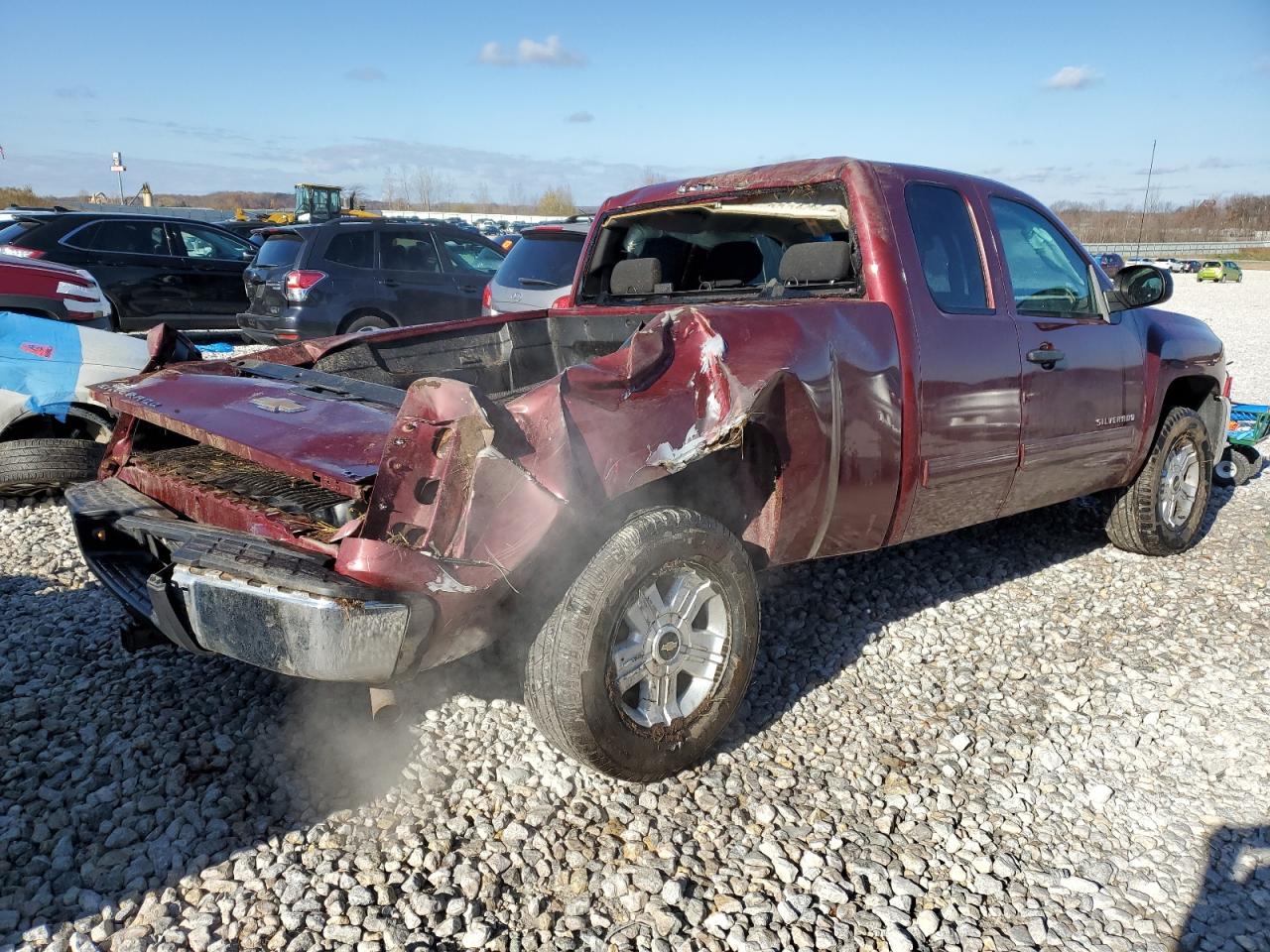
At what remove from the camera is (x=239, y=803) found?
256 centimetres

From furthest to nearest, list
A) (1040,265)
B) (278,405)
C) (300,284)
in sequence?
(300,284)
(1040,265)
(278,405)

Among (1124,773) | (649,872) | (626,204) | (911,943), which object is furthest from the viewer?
(626,204)

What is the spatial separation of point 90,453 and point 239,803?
3104 millimetres

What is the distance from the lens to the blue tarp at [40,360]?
4770 millimetres

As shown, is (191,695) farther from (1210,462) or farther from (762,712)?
(1210,462)

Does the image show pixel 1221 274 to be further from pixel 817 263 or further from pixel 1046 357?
pixel 817 263

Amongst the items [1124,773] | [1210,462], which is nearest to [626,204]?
[1124,773]

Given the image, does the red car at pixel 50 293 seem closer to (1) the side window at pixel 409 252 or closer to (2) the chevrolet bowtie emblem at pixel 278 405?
(1) the side window at pixel 409 252

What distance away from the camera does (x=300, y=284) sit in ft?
30.1

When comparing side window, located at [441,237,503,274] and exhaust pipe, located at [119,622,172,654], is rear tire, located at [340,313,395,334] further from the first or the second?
exhaust pipe, located at [119,622,172,654]

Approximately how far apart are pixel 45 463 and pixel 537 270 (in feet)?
15.0

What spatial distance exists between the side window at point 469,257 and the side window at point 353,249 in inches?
35.2

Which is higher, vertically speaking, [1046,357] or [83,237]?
[83,237]

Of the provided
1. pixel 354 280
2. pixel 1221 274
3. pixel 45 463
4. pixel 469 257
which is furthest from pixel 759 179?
pixel 1221 274
